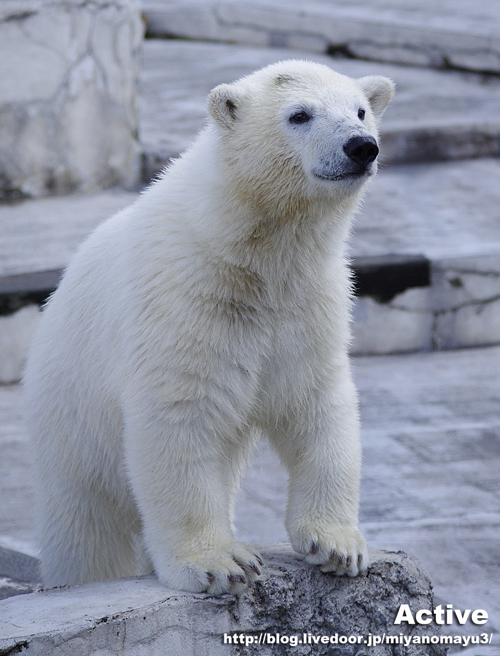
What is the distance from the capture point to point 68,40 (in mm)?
5441

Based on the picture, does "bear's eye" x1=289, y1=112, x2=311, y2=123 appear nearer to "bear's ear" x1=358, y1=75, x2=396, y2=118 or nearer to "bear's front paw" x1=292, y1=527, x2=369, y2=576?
"bear's ear" x1=358, y1=75, x2=396, y2=118

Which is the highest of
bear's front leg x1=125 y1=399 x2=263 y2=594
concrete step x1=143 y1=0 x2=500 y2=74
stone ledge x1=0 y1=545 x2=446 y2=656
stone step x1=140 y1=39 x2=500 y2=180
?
concrete step x1=143 y1=0 x2=500 y2=74

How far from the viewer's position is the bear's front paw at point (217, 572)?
2.23 meters

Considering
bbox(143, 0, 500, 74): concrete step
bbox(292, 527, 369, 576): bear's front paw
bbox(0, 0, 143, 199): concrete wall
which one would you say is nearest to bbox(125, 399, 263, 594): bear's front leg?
bbox(292, 527, 369, 576): bear's front paw

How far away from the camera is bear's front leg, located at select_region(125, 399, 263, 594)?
2250 mm

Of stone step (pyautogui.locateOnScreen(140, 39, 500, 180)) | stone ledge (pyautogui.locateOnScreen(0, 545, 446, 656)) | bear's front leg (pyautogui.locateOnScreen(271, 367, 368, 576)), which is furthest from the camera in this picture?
stone step (pyautogui.locateOnScreen(140, 39, 500, 180))

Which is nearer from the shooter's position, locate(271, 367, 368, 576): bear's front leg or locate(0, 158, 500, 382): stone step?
locate(271, 367, 368, 576): bear's front leg

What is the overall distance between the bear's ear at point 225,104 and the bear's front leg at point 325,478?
71 cm

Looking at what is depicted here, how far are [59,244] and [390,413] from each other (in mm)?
2021

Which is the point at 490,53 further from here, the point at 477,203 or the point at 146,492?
the point at 146,492

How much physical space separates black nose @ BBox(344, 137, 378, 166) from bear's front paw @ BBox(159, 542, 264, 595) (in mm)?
977

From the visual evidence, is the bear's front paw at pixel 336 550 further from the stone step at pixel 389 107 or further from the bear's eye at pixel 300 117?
the stone step at pixel 389 107

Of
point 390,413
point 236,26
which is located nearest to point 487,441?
point 390,413

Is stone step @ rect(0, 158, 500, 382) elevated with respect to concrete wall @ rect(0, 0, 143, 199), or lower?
lower
